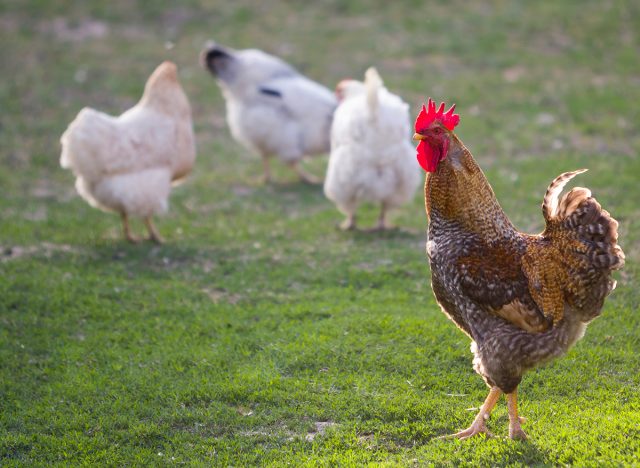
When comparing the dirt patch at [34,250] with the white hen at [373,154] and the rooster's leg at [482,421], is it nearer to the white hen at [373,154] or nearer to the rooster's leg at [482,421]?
the white hen at [373,154]

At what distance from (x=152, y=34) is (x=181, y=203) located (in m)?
7.70

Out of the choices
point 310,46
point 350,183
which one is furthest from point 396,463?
point 310,46

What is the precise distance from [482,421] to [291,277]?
372cm

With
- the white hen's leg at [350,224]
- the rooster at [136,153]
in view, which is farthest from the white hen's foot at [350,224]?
the rooster at [136,153]

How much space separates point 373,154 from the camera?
9.89m

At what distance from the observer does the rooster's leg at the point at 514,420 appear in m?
5.54

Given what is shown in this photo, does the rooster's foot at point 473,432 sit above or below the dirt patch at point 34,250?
below

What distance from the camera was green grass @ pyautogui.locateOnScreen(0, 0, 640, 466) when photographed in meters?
5.91

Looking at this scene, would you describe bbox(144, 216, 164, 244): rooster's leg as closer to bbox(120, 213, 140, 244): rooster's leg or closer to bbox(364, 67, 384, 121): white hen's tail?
bbox(120, 213, 140, 244): rooster's leg

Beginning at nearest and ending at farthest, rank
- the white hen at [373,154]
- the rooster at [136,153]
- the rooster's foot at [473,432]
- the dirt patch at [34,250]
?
the rooster's foot at [473,432] → the rooster at [136,153] → the dirt patch at [34,250] → the white hen at [373,154]

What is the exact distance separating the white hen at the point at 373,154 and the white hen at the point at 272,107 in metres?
2.21

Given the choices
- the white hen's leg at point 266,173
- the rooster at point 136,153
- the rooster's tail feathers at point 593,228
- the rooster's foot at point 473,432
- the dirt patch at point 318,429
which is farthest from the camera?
the white hen's leg at point 266,173

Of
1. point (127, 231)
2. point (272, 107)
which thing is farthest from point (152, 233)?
point (272, 107)

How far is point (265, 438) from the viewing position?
5.87 metres
